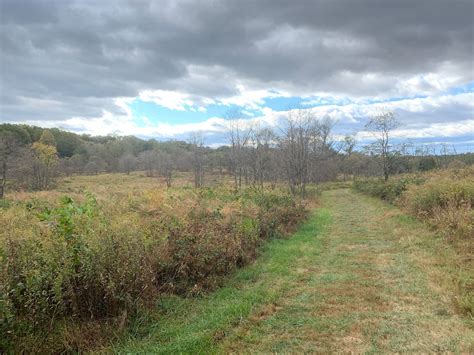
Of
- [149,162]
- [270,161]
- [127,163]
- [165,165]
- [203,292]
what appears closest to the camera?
[203,292]

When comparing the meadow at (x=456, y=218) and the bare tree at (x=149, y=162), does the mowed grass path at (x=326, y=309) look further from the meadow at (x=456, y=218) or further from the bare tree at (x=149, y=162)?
the bare tree at (x=149, y=162)

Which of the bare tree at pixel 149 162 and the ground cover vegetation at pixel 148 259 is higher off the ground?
the bare tree at pixel 149 162

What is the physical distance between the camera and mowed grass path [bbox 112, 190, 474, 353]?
4.32m

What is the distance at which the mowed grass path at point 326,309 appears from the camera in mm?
4324

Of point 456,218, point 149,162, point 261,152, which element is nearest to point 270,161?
point 261,152

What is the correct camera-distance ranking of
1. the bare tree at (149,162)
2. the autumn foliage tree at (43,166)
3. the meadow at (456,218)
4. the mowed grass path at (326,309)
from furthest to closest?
1. the bare tree at (149,162)
2. the autumn foliage tree at (43,166)
3. the meadow at (456,218)
4. the mowed grass path at (326,309)

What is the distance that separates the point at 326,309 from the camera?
17.9 ft

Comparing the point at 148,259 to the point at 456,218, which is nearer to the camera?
the point at 148,259

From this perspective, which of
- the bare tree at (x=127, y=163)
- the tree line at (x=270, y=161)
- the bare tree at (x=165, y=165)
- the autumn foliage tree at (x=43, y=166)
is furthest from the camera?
the bare tree at (x=127, y=163)

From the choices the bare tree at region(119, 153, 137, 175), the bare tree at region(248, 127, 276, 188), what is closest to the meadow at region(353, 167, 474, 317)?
the bare tree at region(248, 127, 276, 188)

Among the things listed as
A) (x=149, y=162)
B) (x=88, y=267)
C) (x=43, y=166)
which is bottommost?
(x=88, y=267)

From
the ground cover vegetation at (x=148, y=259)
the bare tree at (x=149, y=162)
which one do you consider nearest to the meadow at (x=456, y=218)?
the ground cover vegetation at (x=148, y=259)

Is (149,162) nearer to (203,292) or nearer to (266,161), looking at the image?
(266,161)

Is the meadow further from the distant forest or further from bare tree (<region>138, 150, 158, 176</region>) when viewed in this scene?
bare tree (<region>138, 150, 158, 176</region>)
